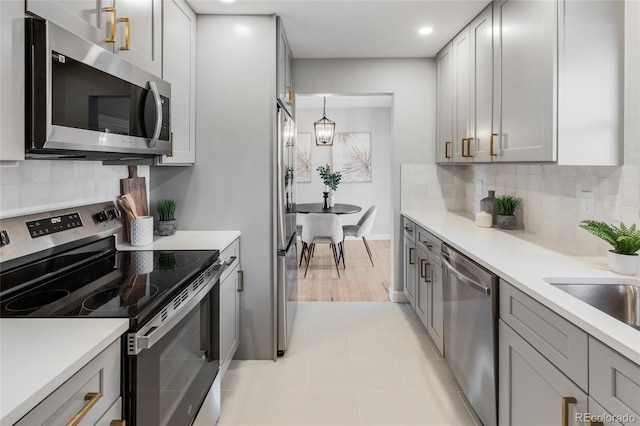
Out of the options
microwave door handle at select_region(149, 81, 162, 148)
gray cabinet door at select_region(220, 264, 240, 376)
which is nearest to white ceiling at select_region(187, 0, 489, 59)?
microwave door handle at select_region(149, 81, 162, 148)

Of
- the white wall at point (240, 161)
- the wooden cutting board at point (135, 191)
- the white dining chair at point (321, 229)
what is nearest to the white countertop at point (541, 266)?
the white wall at point (240, 161)

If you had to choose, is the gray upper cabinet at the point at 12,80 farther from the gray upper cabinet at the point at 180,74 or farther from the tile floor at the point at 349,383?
the tile floor at the point at 349,383

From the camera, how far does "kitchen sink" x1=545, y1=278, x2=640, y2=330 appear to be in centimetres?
150

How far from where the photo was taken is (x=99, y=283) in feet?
5.09

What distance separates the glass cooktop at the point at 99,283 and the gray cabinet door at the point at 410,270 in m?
2.05

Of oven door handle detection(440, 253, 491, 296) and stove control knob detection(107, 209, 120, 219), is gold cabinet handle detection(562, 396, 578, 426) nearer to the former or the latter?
oven door handle detection(440, 253, 491, 296)

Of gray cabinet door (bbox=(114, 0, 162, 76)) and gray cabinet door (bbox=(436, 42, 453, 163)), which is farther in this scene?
gray cabinet door (bbox=(436, 42, 453, 163))

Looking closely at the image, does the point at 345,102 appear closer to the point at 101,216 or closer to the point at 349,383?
the point at 349,383

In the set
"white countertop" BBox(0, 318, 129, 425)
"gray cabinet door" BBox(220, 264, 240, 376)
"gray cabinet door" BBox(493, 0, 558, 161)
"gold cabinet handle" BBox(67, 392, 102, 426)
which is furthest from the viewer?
"gray cabinet door" BBox(220, 264, 240, 376)

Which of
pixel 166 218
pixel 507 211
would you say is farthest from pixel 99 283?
pixel 507 211

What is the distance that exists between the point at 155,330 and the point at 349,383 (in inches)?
62.6

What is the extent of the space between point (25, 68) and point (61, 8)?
271 millimetres

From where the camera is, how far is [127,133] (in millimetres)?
1642

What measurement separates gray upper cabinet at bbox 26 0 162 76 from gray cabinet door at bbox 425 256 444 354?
83.1 inches
